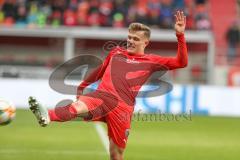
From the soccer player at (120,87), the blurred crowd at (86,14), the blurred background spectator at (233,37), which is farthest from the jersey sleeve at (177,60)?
the blurred background spectator at (233,37)

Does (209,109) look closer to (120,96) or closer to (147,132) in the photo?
(147,132)

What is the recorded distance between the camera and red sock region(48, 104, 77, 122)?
331 inches

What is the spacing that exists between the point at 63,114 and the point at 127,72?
1.23 meters

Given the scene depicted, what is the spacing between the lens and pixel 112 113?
8797mm

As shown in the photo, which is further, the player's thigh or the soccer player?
the player's thigh

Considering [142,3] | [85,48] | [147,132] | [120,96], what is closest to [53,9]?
[85,48]

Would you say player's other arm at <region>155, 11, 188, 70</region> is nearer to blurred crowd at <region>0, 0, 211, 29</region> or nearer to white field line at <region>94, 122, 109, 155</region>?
white field line at <region>94, 122, 109, 155</region>

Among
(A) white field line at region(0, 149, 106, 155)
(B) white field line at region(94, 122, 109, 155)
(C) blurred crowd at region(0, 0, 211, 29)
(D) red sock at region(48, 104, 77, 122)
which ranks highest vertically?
(D) red sock at region(48, 104, 77, 122)

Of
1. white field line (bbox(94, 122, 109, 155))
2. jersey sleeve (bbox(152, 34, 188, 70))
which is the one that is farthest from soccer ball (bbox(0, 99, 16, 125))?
white field line (bbox(94, 122, 109, 155))

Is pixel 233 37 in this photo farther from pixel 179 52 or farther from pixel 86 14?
pixel 179 52

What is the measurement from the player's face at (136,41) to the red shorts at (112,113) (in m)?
0.75

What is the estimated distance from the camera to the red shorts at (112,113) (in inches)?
344

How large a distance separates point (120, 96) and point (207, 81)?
1595 centimetres

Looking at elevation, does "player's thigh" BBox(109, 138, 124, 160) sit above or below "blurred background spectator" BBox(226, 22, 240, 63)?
above
